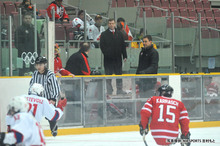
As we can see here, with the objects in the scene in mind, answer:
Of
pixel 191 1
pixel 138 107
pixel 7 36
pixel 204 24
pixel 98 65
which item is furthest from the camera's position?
pixel 191 1

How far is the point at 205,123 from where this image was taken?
34.6ft

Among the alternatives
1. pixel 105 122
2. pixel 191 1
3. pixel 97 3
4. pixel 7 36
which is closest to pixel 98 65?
pixel 105 122

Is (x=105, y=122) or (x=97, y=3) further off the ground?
(x=97, y=3)

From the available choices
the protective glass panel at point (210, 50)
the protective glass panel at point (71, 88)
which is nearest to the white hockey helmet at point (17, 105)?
the protective glass panel at point (71, 88)

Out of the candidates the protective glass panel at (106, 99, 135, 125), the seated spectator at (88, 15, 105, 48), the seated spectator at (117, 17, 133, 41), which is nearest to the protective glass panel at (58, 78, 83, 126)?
the protective glass panel at (106, 99, 135, 125)

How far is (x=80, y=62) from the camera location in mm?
9867

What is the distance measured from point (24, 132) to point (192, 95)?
6.15 meters

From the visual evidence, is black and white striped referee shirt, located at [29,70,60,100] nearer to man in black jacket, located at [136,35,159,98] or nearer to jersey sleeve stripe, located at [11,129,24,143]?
man in black jacket, located at [136,35,159,98]

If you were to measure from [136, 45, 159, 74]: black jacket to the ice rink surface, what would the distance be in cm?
122

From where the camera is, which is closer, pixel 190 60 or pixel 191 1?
pixel 190 60

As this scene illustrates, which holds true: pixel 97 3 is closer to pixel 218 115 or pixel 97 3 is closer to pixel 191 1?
pixel 191 1

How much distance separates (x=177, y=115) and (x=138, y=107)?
3867mm

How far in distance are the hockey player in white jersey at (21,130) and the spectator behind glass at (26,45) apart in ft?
14.2

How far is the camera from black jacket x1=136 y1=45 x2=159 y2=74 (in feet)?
32.3
